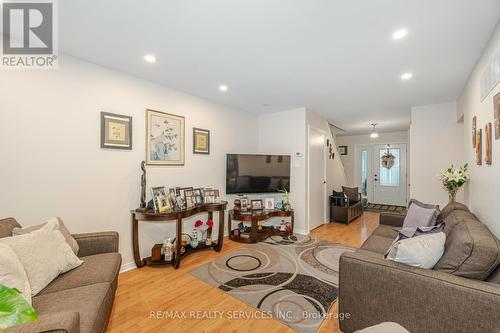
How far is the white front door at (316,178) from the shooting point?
14.4 ft

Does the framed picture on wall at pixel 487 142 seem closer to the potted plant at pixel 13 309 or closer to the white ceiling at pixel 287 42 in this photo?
the white ceiling at pixel 287 42

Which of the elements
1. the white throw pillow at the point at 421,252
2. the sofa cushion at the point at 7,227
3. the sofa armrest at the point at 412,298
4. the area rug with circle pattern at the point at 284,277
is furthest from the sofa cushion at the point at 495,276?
the sofa cushion at the point at 7,227

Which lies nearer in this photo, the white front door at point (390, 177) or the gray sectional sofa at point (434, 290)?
A: the gray sectional sofa at point (434, 290)

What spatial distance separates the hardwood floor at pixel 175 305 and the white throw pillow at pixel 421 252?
0.82 m

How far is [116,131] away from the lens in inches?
106

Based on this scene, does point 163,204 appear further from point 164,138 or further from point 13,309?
point 13,309

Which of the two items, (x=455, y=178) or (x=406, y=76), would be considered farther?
(x=455, y=178)

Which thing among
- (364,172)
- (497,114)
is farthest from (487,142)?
(364,172)

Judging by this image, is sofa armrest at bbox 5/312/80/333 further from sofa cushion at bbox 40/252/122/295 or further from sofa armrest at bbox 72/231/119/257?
sofa armrest at bbox 72/231/119/257

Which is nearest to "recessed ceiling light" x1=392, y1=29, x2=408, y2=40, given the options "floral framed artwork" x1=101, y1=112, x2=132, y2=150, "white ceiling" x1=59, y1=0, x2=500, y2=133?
"white ceiling" x1=59, y1=0, x2=500, y2=133

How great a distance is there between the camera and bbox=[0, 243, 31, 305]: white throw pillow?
3.96ft

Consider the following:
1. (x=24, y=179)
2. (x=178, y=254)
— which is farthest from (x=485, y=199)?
(x=24, y=179)

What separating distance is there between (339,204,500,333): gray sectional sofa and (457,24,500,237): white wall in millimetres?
444
